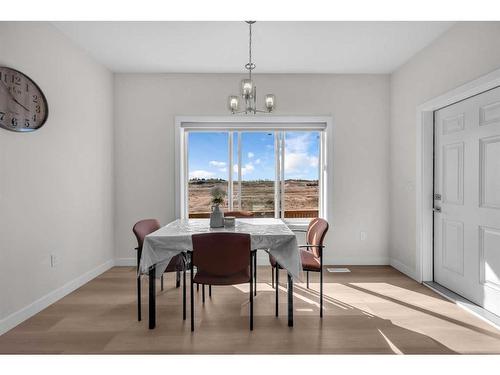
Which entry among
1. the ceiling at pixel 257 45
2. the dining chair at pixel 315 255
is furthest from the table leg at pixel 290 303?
the ceiling at pixel 257 45

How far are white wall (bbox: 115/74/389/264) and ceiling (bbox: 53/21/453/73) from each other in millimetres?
215

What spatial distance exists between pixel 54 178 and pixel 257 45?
258 centimetres

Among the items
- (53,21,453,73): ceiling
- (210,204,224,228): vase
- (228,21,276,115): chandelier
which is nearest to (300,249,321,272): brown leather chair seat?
(210,204,224,228): vase

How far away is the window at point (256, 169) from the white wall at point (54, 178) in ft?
3.81

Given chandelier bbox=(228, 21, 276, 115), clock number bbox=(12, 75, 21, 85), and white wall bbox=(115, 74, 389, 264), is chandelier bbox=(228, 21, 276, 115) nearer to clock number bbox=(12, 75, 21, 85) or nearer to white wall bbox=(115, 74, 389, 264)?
white wall bbox=(115, 74, 389, 264)

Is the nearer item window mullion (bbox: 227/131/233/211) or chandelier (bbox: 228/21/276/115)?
chandelier (bbox: 228/21/276/115)

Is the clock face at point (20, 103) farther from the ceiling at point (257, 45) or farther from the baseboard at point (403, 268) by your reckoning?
the baseboard at point (403, 268)

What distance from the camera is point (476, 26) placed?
2559mm

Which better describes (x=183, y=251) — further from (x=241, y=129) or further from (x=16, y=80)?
(x=241, y=129)

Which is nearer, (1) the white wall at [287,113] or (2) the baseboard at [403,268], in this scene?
(2) the baseboard at [403,268]

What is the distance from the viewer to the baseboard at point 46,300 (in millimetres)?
2324

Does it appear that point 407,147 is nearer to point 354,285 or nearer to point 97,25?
point 354,285

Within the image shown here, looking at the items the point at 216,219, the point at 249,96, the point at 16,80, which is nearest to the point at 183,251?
the point at 216,219

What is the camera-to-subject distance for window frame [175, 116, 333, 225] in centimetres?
416
